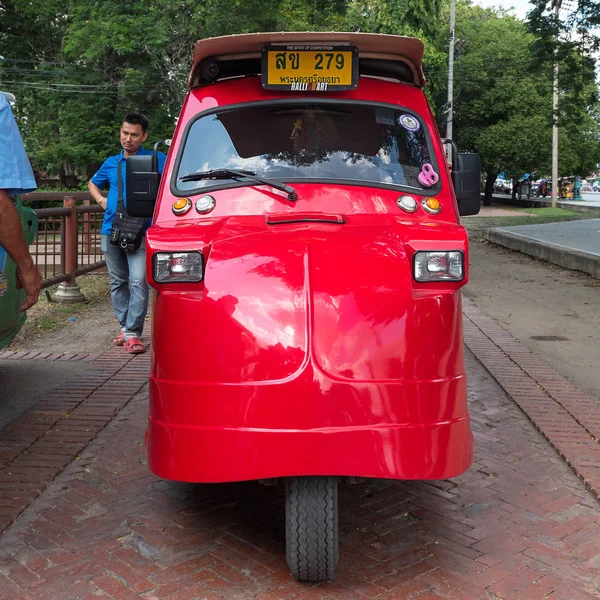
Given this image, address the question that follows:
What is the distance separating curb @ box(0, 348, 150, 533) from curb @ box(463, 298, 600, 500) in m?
2.94

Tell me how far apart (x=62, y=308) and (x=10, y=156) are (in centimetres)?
727

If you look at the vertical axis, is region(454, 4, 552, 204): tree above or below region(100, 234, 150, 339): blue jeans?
above

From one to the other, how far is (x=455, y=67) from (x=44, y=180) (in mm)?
26723

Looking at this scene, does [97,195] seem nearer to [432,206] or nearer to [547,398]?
[547,398]

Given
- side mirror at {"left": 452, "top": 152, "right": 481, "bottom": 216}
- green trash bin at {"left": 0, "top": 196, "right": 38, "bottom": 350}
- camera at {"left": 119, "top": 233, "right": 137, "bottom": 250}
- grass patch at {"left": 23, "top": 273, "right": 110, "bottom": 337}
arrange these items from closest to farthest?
side mirror at {"left": 452, "top": 152, "right": 481, "bottom": 216} < green trash bin at {"left": 0, "top": 196, "right": 38, "bottom": 350} < camera at {"left": 119, "top": 233, "right": 137, "bottom": 250} < grass patch at {"left": 23, "top": 273, "right": 110, "bottom": 337}

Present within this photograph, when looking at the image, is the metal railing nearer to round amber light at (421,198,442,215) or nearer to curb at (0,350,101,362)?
curb at (0,350,101,362)

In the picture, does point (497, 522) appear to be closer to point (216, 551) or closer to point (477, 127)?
point (216, 551)

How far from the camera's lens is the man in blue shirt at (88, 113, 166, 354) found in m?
7.62

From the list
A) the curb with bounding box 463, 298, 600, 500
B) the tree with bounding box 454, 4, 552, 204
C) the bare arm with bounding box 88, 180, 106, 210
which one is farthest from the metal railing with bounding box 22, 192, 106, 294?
the tree with bounding box 454, 4, 552, 204

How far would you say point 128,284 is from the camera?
800cm

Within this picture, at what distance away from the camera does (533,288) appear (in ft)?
42.1

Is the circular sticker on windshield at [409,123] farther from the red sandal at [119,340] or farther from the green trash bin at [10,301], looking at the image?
the red sandal at [119,340]

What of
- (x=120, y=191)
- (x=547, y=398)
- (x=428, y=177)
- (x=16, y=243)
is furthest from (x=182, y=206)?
(x=120, y=191)

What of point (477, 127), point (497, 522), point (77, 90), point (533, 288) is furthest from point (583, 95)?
point (477, 127)
